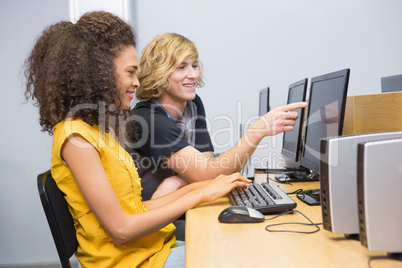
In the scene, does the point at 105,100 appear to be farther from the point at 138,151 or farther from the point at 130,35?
the point at 138,151

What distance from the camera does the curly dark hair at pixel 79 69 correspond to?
105 cm

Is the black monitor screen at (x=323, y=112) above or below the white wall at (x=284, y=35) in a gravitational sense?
below

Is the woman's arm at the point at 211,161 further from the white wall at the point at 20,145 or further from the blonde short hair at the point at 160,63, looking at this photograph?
the white wall at the point at 20,145

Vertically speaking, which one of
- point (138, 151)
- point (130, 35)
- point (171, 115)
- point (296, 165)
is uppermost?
point (130, 35)

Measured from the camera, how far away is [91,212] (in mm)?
1057

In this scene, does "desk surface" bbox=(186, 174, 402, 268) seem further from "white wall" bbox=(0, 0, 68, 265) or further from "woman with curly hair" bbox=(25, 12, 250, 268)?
"white wall" bbox=(0, 0, 68, 265)

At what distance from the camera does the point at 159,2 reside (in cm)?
271

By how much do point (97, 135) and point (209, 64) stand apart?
178cm

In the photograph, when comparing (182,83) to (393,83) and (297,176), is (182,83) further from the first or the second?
(393,83)

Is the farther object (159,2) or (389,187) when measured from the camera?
(159,2)

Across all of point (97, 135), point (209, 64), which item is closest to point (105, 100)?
point (97, 135)

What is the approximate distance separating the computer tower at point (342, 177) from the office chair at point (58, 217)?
0.66m

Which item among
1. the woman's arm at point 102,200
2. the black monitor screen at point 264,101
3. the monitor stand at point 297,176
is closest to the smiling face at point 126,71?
the woman's arm at point 102,200

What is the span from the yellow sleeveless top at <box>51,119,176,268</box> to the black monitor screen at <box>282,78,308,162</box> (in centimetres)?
73
